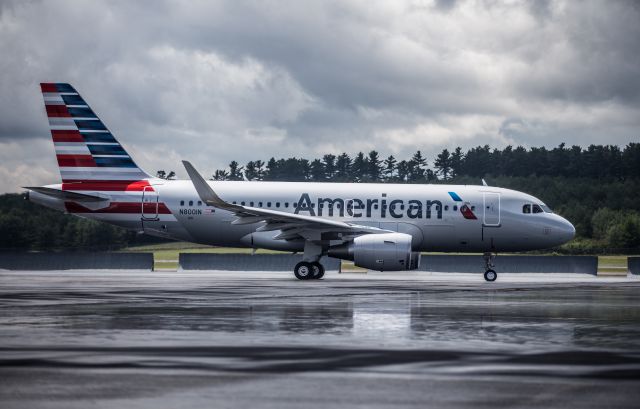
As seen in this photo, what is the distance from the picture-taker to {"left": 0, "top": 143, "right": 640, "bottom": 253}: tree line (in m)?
92.6

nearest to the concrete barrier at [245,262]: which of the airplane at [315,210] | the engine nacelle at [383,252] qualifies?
the airplane at [315,210]

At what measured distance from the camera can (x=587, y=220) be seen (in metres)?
106

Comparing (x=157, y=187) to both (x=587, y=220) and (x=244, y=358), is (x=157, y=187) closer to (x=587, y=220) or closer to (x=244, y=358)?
(x=244, y=358)

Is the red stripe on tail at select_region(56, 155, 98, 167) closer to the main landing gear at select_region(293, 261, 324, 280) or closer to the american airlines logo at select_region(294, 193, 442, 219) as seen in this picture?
the american airlines logo at select_region(294, 193, 442, 219)

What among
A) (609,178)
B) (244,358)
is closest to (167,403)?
(244,358)

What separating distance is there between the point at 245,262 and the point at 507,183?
106361mm

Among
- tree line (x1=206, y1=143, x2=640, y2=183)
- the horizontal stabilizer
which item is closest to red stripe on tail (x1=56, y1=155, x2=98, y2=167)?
the horizontal stabilizer


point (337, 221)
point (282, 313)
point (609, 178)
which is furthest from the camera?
point (609, 178)

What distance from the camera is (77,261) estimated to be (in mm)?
42938

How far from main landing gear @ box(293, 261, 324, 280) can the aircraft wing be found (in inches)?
42.4

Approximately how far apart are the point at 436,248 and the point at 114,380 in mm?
26425

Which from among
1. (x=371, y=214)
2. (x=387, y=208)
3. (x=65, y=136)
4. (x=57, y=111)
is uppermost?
(x=57, y=111)

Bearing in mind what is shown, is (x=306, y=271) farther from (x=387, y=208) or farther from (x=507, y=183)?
(x=507, y=183)

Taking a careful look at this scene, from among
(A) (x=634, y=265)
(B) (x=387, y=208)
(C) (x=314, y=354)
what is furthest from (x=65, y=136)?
(C) (x=314, y=354)
